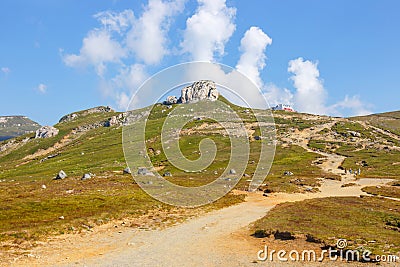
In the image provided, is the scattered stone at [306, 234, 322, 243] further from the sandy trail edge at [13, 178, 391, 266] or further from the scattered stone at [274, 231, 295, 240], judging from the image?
the sandy trail edge at [13, 178, 391, 266]

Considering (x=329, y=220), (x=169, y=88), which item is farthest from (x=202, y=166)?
(x=169, y=88)

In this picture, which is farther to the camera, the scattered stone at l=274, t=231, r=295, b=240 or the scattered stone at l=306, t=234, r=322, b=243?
the scattered stone at l=274, t=231, r=295, b=240

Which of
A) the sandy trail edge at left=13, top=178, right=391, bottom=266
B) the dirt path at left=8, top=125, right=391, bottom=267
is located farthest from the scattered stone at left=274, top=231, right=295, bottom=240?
the sandy trail edge at left=13, top=178, right=391, bottom=266

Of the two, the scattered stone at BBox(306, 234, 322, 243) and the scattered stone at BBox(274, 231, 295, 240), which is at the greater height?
the scattered stone at BBox(306, 234, 322, 243)

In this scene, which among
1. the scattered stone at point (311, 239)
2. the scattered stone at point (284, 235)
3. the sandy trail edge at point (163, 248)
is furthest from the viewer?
the scattered stone at point (284, 235)

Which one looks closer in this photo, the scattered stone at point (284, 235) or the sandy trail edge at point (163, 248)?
the sandy trail edge at point (163, 248)

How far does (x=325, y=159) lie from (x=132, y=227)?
141m

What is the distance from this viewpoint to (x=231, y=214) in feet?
159

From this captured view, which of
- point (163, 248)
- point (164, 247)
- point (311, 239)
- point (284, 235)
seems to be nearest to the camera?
point (311, 239)

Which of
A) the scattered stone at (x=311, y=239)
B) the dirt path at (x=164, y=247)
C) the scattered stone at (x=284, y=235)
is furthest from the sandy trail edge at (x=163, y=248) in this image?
the scattered stone at (x=311, y=239)

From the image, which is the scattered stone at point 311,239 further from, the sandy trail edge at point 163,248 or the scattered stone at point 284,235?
the sandy trail edge at point 163,248

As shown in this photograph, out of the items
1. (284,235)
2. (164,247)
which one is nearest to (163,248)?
(164,247)

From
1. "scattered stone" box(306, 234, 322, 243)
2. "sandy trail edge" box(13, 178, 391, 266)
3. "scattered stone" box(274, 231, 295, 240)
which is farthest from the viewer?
"scattered stone" box(274, 231, 295, 240)

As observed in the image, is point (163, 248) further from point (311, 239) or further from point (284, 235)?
point (311, 239)
